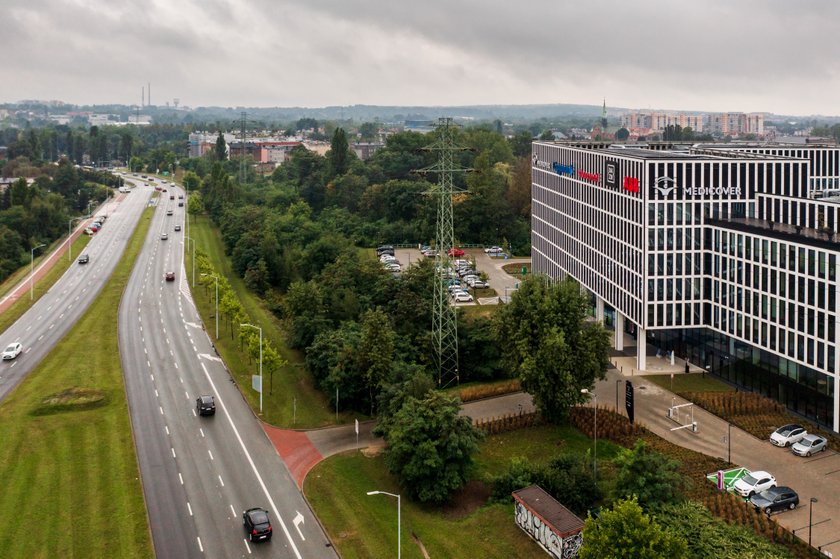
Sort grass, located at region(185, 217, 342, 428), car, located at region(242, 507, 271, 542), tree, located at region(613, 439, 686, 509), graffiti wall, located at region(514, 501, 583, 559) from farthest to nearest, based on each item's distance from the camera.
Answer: grass, located at region(185, 217, 342, 428)
car, located at region(242, 507, 271, 542)
tree, located at region(613, 439, 686, 509)
graffiti wall, located at region(514, 501, 583, 559)

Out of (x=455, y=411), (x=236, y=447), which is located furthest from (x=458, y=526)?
(x=236, y=447)

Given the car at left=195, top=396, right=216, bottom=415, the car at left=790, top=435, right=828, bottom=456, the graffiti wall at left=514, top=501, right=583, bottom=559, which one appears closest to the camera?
the graffiti wall at left=514, top=501, right=583, bottom=559

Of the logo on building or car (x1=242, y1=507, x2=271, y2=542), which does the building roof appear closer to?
car (x1=242, y1=507, x2=271, y2=542)

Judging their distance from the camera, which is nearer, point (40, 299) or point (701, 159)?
point (701, 159)

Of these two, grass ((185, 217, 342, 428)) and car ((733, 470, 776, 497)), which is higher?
grass ((185, 217, 342, 428))

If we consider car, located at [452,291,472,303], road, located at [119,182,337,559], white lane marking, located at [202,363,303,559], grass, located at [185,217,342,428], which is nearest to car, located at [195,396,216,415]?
road, located at [119,182,337,559]

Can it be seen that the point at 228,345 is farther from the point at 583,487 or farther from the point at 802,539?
the point at 802,539
